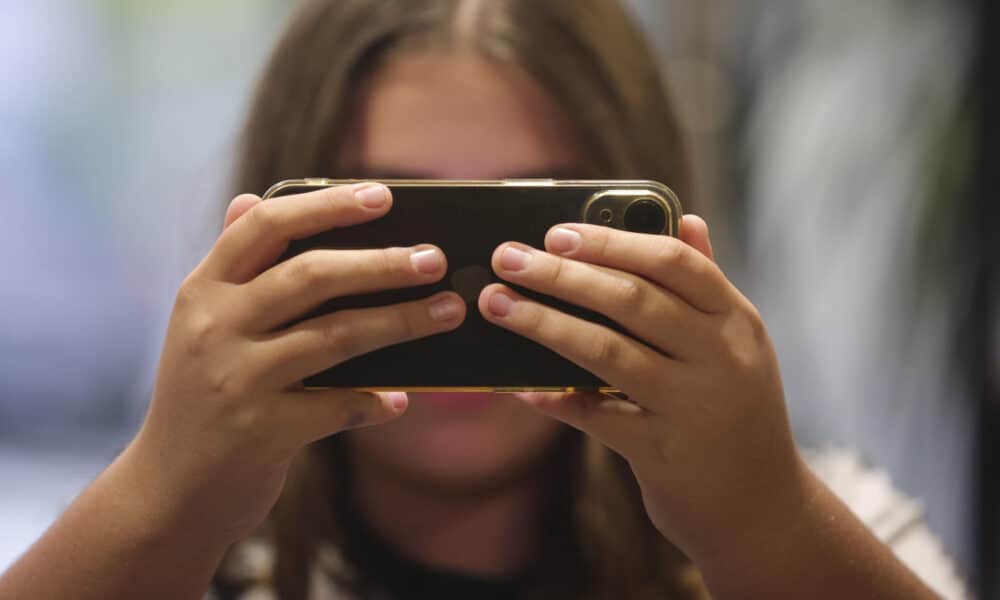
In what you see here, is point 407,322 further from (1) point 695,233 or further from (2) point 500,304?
(1) point 695,233

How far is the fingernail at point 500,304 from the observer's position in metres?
0.46

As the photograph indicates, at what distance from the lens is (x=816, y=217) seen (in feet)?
5.39

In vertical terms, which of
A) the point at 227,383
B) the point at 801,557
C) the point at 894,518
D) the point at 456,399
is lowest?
the point at 894,518

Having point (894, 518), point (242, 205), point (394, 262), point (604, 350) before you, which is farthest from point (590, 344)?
point (894, 518)

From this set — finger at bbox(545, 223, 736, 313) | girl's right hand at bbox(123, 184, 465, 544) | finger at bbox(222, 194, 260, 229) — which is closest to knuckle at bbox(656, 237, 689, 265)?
finger at bbox(545, 223, 736, 313)

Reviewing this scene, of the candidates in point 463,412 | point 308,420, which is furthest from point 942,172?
point 308,420

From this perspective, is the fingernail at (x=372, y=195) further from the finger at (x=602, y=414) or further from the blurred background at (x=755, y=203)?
the blurred background at (x=755, y=203)

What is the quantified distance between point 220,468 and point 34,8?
1.43 meters

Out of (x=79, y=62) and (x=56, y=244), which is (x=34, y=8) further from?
(x=56, y=244)

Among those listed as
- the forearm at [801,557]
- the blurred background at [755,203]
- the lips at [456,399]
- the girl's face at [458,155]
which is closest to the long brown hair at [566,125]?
the girl's face at [458,155]

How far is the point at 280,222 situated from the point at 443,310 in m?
0.10

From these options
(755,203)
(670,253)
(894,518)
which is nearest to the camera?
(670,253)

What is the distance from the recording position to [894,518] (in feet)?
2.91

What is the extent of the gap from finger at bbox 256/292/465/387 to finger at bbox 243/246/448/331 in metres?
0.01
